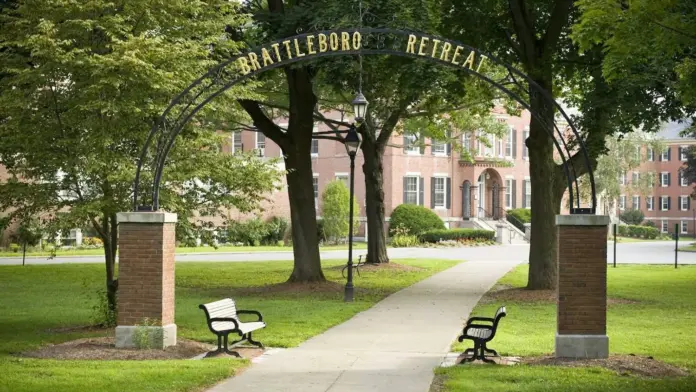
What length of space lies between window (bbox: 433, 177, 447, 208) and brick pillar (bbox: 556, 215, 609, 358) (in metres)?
45.6

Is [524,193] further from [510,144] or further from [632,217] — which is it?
[632,217]

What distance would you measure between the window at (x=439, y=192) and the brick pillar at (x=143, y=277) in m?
45.6

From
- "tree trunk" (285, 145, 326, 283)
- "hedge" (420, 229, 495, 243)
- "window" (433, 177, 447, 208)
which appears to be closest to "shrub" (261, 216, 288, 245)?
"hedge" (420, 229, 495, 243)

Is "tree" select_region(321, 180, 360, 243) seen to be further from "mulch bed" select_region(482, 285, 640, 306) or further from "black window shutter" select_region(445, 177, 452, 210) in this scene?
"mulch bed" select_region(482, 285, 640, 306)

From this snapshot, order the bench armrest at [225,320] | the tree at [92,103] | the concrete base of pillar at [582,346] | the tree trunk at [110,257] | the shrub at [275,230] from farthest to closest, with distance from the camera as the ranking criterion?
the shrub at [275,230]
the tree trunk at [110,257]
the tree at [92,103]
the bench armrest at [225,320]
the concrete base of pillar at [582,346]

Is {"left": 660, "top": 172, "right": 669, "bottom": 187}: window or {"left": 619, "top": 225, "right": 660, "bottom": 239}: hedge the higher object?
{"left": 660, "top": 172, "right": 669, "bottom": 187}: window

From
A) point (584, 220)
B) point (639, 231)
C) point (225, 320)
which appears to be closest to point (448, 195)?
point (639, 231)

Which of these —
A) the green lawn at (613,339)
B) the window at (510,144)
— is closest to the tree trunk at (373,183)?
the green lawn at (613,339)

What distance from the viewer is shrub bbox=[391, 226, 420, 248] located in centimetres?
5269

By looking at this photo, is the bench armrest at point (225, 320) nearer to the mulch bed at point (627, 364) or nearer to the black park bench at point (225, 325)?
the black park bench at point (225, 325)

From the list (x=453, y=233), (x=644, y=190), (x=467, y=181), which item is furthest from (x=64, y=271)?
(x=644, y=190)

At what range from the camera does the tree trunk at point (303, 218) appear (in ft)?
87.4

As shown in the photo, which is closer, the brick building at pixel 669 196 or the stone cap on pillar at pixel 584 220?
the stone cap on pillar at pixel 584 220

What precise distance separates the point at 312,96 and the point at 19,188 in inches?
A: 452
